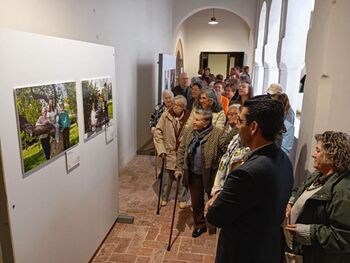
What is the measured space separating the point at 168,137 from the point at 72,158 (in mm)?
1557

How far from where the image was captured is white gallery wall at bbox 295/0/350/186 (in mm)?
2449

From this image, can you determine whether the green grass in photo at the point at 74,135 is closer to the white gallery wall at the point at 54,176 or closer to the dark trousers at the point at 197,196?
the white gallery wall at the point at 54,176

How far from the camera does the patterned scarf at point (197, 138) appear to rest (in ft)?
10.2

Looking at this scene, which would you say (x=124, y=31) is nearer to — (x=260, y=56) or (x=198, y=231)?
(x=198, y=231)

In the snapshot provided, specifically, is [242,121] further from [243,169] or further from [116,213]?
[116,213]

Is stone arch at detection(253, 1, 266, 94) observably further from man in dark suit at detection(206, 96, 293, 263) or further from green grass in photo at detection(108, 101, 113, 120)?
man in dark suit at detection(206, 96, 293, 263)

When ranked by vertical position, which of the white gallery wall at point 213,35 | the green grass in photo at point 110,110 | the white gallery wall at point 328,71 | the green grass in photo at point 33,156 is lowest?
the green grass in photo at point 33,156

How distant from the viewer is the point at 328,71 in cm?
257

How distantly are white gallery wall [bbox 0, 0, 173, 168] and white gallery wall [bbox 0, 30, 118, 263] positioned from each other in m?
0.56

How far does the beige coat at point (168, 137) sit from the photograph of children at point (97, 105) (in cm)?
79

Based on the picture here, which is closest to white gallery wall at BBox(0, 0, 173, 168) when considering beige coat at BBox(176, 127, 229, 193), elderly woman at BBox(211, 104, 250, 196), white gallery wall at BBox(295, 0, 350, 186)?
beige coat at BBox(176, 127, 229, 193)

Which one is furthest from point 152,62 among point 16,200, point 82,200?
point 16,200

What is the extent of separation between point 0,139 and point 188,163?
6.52 feet

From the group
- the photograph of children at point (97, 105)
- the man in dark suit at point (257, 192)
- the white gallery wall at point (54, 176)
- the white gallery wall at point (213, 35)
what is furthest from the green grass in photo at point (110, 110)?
the white gallery wall at point (213, 35)
